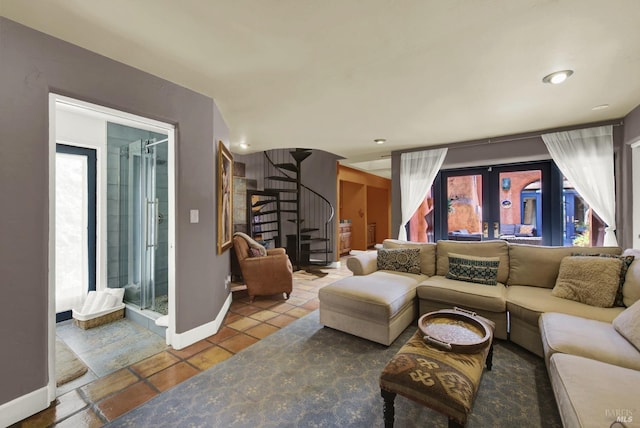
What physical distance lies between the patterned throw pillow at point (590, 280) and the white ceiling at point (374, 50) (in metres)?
1.59

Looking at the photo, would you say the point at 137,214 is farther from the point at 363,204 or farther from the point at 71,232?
the point at 363,204

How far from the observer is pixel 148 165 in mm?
3195

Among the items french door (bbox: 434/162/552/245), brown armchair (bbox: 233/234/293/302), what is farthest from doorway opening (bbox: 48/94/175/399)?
french door (bbox: 434/162/552/245)

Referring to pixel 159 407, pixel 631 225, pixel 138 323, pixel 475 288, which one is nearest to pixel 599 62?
pixel 475 288

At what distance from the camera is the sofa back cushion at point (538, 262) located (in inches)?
105

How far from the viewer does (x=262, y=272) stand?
363 cm

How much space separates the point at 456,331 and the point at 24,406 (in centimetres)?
276

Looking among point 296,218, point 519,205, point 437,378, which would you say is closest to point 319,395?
point 437,378

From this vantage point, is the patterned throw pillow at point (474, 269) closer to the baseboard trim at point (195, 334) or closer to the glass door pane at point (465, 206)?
the glass door pane at point (465, 206)

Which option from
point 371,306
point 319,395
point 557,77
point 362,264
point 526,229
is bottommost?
point 319,395

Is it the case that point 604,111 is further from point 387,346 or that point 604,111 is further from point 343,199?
point 343,199

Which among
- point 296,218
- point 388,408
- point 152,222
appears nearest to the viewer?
point 388,408

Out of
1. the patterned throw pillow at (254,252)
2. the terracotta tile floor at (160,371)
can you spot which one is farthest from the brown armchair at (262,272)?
the terracotta tile floor at (160,371)

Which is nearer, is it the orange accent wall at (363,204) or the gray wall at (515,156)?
the gray wall at (515,156)
